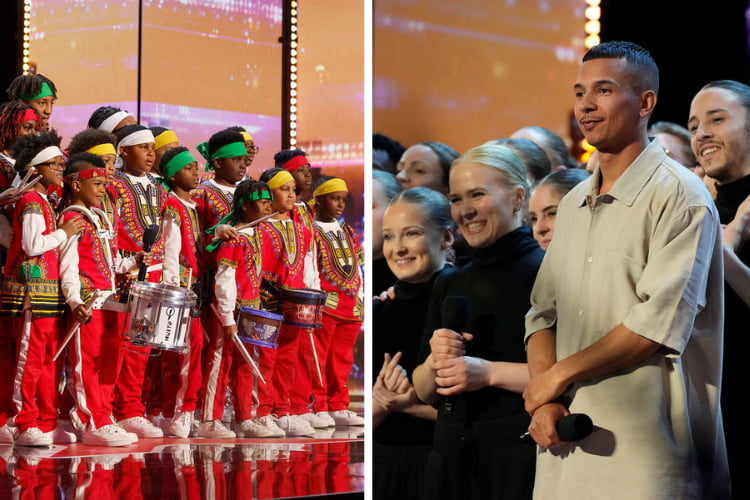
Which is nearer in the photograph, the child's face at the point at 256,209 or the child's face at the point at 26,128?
the child's face at the point at 26,128

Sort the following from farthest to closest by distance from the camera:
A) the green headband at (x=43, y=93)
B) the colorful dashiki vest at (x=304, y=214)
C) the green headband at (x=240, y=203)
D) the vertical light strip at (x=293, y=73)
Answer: the vertical light strip at (x=293, y=73)
the colorful dashiki vest at (x=304, y=214)
the green headband at (x=240, y=203)
the green headband at (x=43, y=93)

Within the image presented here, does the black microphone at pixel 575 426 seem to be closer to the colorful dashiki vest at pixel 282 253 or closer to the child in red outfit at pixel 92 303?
the child in red outfit at pixel 92 303

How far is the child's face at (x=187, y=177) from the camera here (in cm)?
549

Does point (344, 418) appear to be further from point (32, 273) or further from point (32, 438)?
point (32, 273)

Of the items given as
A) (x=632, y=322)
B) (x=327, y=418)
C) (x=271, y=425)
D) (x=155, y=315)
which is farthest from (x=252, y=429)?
(x=632, y=322)

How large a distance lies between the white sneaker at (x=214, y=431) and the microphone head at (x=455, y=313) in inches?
124

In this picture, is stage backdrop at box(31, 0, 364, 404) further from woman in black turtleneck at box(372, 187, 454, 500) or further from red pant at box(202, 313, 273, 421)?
woman in black turtleneck at box(372, 187, 454, 500)

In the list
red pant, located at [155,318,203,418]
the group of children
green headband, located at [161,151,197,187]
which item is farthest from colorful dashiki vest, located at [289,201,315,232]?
red pant, located at [155,318,203,418]

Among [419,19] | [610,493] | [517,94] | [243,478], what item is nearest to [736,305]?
[610,493]

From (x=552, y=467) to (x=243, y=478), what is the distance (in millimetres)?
2433

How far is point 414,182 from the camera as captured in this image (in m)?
2.91

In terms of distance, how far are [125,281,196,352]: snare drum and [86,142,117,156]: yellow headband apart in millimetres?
744

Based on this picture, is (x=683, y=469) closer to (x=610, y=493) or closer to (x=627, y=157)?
(x=610, y=493)

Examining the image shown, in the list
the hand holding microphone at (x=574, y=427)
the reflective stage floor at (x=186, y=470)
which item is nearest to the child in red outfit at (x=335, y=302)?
the reflective stage floor at (x=186, y=470)
